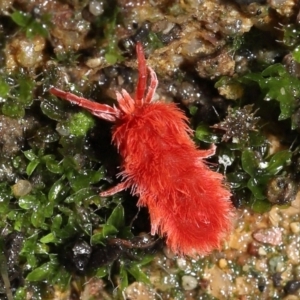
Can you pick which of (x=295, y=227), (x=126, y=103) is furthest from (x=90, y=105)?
(x=295, y=227)

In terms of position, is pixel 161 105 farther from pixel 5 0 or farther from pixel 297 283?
pixel 297 283

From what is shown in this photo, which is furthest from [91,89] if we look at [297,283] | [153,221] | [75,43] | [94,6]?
[297,283]

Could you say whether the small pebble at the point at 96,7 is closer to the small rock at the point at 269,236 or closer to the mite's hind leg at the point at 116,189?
the mite's hind leg at the point at 116,189

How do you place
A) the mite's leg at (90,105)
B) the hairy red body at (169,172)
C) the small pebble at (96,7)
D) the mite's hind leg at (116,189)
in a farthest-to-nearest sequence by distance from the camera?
the mite's hind leg at (116,189) → the mite's leg at (90,105) → the hairy red body at (169,172) → the small pebble at (96,7)

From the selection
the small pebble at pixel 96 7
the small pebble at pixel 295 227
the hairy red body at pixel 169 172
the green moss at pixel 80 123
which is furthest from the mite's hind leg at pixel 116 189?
the small pebble at pixel 295 227

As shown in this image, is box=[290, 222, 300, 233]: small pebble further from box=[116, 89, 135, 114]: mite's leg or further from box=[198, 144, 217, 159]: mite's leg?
box=[116, 89, 135, 114]: mite's leg

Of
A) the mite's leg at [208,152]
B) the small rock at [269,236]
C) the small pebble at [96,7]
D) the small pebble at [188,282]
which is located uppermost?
the small pebble at [96,7]

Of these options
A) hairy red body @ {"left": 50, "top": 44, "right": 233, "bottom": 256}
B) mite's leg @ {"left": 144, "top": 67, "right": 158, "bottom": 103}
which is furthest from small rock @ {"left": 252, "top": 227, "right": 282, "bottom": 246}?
mite's leg @ {"left": 144, "top": 67, "right": 158, "bottom": 103}
